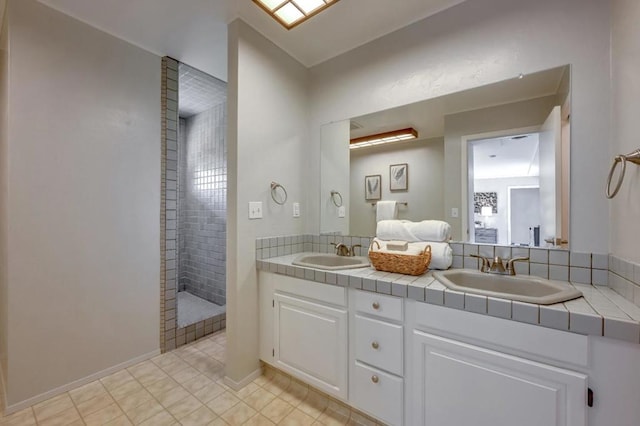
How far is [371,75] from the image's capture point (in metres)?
→ 1.98

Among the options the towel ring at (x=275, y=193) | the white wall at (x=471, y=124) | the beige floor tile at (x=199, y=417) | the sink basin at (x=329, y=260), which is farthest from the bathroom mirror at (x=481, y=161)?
the beige floor tile at (x=199, y=417)

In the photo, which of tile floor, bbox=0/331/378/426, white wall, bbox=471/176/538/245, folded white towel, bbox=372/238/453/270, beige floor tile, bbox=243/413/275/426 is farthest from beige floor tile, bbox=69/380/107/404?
white wall, bbox=471/176/538/245

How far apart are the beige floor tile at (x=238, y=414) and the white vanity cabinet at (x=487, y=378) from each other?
944 mm

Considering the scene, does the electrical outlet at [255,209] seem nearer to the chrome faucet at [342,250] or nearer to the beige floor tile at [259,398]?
the chrome faucet at [342,250]

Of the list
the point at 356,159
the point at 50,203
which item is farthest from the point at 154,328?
the point at 356,159

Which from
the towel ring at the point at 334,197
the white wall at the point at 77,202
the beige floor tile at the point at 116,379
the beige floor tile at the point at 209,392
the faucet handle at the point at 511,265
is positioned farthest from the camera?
the towel ring at the point at 334,197

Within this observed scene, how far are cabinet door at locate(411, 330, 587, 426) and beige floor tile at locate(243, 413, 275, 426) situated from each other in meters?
0.82

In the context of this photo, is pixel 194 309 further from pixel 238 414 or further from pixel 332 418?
pixel 332 418

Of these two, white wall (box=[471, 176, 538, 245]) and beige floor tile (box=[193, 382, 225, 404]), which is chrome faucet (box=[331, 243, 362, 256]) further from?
beige floor tile (box=[193, 382, 225, 404])

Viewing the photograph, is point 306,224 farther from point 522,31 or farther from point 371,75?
point 522,31

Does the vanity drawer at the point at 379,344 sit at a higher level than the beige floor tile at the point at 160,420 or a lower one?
higher

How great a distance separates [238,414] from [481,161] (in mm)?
2163

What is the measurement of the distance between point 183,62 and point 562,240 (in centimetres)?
308

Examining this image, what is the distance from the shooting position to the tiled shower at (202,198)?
9.96 feet
